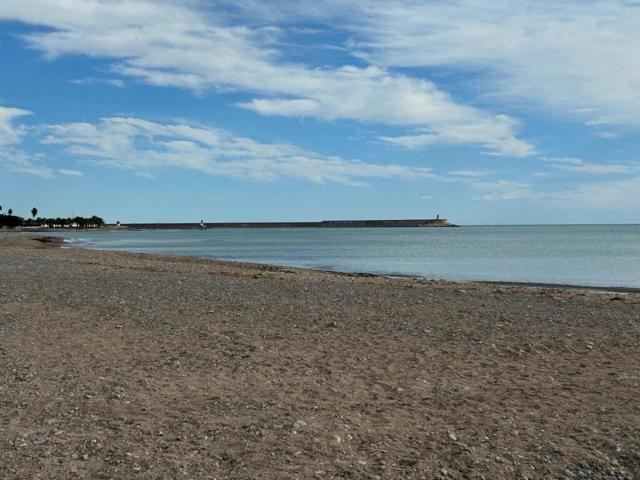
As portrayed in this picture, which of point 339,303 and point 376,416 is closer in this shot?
point 376,416

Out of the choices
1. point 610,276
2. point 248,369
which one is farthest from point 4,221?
point 248,369

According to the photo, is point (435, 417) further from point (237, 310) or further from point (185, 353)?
point (237, 310)

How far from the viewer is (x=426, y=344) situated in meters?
11.0

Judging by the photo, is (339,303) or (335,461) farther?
(339,303)

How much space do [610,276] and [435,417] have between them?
2859 centimetres

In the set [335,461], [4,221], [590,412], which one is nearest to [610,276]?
[590,412]

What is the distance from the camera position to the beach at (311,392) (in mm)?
5562

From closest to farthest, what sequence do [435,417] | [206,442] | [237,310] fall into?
[206,442]
[435,417]
[237,310]

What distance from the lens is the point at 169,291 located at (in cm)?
1750

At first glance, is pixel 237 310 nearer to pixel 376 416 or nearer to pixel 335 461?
pixel 376 416

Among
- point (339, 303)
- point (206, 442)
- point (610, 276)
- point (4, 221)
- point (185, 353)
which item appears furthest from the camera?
point (4, 221)

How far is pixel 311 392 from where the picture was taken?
25.6 feet

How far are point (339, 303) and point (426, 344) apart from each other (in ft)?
17.3

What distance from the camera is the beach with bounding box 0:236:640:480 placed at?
5.56 m
